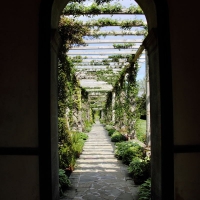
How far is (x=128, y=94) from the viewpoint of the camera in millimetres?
12469

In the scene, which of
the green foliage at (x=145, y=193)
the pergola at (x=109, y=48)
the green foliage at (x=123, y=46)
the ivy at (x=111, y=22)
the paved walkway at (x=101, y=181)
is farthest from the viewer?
the green foliage at (x=123, y=46)

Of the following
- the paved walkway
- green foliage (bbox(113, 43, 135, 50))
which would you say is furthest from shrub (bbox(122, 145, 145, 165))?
green foliage (bbox(113, 43, 135, 50))

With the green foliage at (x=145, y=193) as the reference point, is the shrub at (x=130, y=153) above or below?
above
